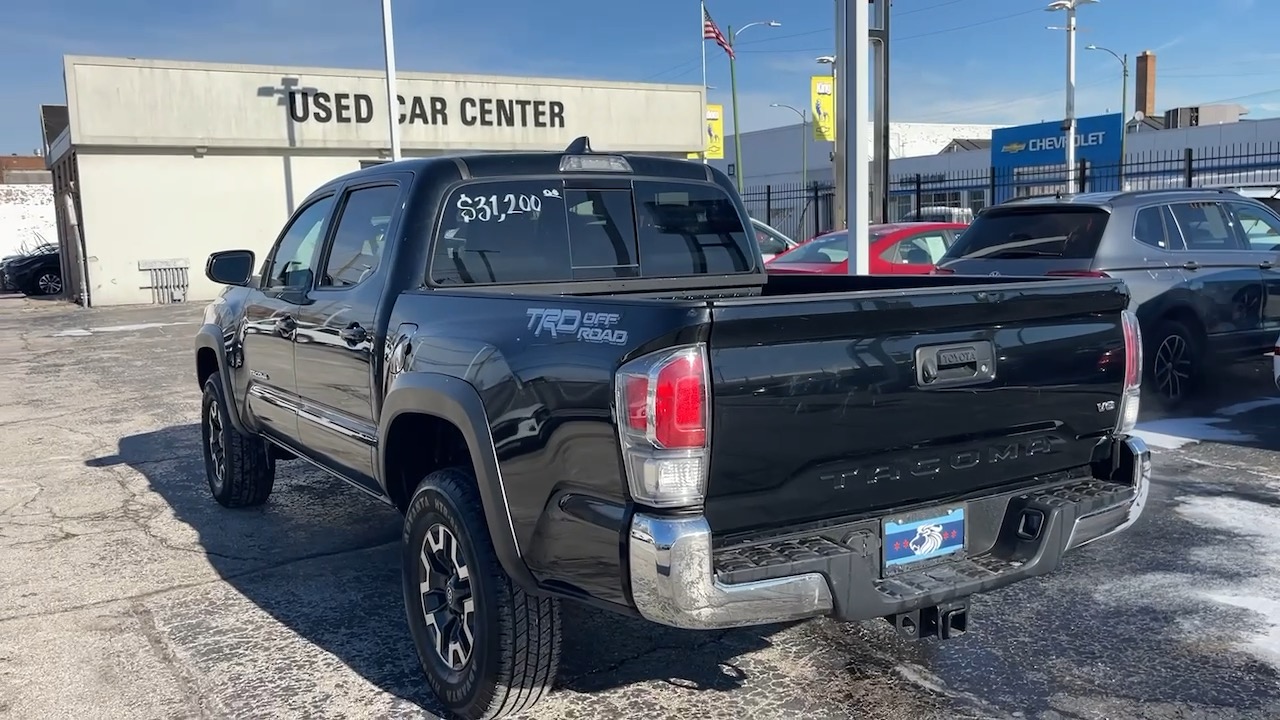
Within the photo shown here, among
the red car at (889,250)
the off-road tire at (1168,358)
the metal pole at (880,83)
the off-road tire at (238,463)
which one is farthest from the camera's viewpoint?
the red car at (889,250)

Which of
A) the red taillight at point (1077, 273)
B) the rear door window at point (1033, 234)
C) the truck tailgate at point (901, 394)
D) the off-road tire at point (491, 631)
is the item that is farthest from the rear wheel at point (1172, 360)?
the off-road tire at point (491, 631)

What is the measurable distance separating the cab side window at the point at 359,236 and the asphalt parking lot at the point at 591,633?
150cm

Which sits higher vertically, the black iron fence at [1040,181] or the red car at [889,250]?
the black iron fence at [1040,181]

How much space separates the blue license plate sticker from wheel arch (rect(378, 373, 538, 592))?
109 centimetres

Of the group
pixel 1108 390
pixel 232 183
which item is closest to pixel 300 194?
pixel 232 183

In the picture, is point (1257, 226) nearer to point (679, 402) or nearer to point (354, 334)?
point (354, 334)

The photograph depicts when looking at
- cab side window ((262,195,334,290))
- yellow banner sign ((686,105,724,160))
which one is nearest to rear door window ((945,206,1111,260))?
cab side window ((262,195,334,290))

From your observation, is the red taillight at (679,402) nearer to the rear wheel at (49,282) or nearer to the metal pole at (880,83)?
the metal pole at (880,83)

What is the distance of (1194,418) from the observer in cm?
841

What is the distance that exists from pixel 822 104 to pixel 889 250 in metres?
15.3

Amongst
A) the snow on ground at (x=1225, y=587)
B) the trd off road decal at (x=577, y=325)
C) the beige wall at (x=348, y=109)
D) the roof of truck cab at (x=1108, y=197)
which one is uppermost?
the beige wall at (x=348, y=109)

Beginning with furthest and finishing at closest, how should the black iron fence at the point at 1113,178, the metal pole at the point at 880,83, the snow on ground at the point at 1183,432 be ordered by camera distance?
1. the black iron fence at the point at 1113,178
2. the metal pole at the point at 880,83
3. the snow on ground at the point at 1183,432

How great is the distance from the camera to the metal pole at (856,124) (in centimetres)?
697

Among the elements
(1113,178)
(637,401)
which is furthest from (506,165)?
(1113,178)
